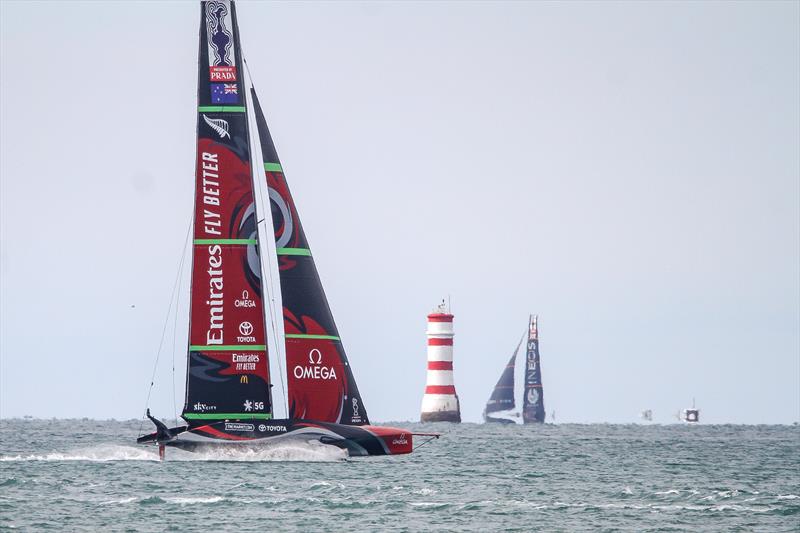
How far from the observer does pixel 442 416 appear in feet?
391

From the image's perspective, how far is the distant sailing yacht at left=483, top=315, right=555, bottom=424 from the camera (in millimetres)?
155250

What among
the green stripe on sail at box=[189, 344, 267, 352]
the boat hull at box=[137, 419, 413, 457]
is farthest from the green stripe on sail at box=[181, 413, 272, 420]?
the green stripe on sail at box=[189, 344, 267, 352]

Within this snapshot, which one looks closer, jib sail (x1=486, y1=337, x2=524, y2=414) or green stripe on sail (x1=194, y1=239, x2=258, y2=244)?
green stripe on sail (x1=194, y1=239, x2=258, y2=244)

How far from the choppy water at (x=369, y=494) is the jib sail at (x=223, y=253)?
2064 mm

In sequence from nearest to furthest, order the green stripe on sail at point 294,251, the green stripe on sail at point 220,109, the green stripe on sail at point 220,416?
1. the green stripe on sail at point 220,416
2. the green stripe on sail at point 220,109
3. the green stripe on sail at point 294,251

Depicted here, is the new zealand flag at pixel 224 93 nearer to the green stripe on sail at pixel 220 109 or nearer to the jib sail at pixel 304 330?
the green stripe on sail at pixel 220 109

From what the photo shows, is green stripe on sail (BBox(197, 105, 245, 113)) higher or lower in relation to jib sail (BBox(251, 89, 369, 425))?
higher

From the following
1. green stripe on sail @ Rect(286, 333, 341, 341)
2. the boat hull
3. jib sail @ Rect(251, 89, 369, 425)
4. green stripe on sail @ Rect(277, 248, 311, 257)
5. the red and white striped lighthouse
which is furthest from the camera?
the red and white striped lighthouse

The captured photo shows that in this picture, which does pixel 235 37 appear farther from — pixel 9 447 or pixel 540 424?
pixel 540 424

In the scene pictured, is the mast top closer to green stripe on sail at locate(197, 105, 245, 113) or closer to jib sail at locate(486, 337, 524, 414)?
jib sail at locate(486, 337, 524, 414)

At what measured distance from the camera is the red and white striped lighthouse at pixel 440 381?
116875 mm

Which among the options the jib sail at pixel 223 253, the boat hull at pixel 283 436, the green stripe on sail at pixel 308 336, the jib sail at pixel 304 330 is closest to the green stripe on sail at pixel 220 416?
Result: the jib sail at pixel 223 253

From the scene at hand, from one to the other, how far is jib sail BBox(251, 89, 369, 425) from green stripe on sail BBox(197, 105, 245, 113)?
1.76 meters

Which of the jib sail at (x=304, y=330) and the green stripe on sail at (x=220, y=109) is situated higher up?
the green stripe on sail at (x=220, y=109)
